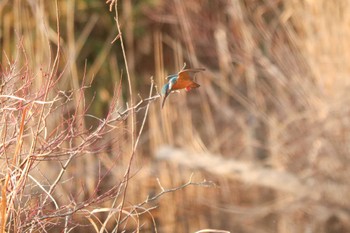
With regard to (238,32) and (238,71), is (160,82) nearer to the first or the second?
(238,32)

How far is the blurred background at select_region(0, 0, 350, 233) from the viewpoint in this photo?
5629mm

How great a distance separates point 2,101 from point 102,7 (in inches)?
193

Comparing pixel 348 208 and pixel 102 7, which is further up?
pixel 102 7

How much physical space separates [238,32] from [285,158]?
96 cm

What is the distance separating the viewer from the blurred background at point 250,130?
18.5 feet

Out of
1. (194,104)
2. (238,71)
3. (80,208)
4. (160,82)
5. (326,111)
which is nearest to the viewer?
(80,208)

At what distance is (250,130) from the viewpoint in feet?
23.2

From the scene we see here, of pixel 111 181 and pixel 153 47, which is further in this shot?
pixel 153 47

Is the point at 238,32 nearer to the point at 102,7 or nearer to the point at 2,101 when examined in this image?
the point at 102,7

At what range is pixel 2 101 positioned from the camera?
3.05 meters

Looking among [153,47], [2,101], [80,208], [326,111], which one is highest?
[153,47]

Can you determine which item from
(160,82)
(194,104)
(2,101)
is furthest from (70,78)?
(2,101)

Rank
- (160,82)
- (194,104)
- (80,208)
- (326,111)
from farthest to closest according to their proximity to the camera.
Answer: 1. (194,104)
2. (160,82)
3. (326,111)
4. (80,208)

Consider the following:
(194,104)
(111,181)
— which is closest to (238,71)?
(194,104)
